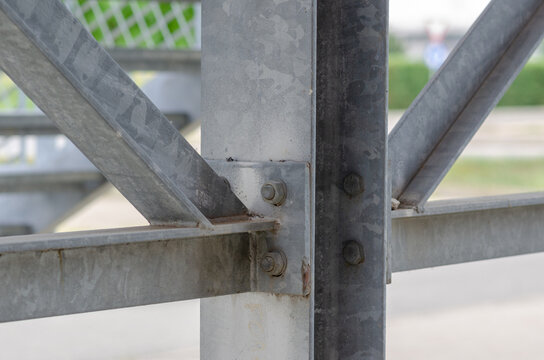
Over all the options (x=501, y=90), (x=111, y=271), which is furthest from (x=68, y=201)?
(x=111, y=271)

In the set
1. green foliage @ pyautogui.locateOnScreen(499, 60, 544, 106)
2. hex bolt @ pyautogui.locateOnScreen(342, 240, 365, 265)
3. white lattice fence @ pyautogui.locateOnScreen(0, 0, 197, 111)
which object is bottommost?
hex bolt @ pyautogui.locateOnScreen(342, 240, 365, 265)

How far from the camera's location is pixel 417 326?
26.8 feet

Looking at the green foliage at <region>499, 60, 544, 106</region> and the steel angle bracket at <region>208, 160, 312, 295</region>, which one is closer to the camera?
the steel angle bracket at <region>208, 160, 312, 295</region>

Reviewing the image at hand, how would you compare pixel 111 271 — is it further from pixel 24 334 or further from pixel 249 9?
pixel 24 334

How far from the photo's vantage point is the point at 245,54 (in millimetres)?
1985

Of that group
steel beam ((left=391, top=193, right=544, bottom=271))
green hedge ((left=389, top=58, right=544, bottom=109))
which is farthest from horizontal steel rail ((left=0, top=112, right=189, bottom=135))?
green hedge ((left=389, top=58, right=544, bottom=109))

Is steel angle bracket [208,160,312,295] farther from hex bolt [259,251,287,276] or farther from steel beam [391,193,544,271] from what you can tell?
steel beam [391,193,544,271]

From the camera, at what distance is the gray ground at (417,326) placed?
730 cm

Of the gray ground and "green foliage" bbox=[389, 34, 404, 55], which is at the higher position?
"green foliage" bbox=[389, 34, 404, 55]

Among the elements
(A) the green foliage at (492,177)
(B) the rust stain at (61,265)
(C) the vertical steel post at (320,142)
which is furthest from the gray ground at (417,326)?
(A) the green foliage at (492,177)

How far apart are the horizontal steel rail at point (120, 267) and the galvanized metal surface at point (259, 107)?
112mm

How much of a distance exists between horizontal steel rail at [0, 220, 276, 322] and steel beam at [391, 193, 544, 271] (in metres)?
0.49

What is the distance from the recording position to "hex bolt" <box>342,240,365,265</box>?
81.1 inches

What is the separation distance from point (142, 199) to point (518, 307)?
7.60 m
